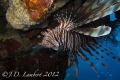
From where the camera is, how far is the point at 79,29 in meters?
2.56

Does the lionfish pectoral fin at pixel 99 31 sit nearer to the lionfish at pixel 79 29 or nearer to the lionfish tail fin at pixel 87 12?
the lionfish at pixel 79 29

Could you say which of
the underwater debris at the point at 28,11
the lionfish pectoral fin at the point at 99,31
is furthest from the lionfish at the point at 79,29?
the underwater debris at the point at 28,11

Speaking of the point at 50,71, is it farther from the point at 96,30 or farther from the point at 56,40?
the point at 96,30

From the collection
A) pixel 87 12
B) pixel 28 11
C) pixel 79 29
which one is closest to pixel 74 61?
pixel 79 29

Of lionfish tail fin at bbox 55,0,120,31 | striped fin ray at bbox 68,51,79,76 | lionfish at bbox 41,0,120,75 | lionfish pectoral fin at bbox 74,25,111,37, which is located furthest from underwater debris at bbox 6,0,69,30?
striped fin ray at bbox 68,51,79,76

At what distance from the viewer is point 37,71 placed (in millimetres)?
3875

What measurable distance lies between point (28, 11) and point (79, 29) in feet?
3.65

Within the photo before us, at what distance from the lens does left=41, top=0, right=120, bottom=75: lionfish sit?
2.03 metres

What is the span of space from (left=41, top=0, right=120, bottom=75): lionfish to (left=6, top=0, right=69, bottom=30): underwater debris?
1.64ft

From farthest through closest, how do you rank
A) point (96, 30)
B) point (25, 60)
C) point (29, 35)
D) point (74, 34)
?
point (25, 60) → point (29, 35) → point (74, 34) → point (96, 30)

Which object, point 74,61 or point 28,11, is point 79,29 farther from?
point 28,11

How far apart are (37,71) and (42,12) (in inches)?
91.2

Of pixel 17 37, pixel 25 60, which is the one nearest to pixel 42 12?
pixel 17 37

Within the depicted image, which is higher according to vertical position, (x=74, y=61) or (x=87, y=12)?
(x=87, y=12)
